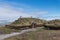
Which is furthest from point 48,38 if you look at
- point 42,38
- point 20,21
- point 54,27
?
point 20,21

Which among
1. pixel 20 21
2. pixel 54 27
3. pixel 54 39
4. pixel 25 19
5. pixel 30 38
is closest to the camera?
pixel 54 39

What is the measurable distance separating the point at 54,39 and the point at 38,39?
75.7 inches

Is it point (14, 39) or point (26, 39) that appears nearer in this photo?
point (26, 39)

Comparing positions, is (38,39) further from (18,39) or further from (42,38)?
(18,39)

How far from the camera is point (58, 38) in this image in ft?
61.2

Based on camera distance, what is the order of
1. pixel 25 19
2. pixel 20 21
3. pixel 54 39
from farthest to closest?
pixel 25 19
pixel 20 21
pixel 54 39

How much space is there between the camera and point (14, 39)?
2059 cm

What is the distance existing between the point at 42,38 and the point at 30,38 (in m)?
1.54

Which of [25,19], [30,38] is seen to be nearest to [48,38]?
[30,38]

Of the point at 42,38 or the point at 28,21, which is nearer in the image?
the point at 42,38

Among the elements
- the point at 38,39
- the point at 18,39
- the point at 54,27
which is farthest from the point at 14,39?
the point at 54,27

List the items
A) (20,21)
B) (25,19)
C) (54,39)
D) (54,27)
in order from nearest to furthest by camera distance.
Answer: (54,39) < (54,27) < (20,21) < (25,19)

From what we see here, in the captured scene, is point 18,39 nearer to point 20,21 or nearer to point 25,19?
point 20,21

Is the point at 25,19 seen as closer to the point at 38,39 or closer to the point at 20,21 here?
the point at 20,21
